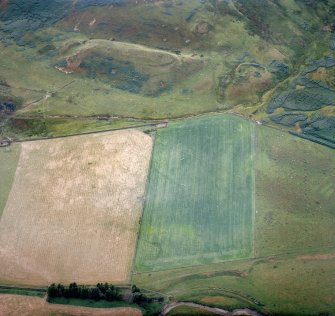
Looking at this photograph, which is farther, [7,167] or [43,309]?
[7,167]

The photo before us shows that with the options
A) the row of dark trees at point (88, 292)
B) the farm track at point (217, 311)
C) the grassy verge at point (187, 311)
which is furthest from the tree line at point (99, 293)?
the grassy verge at point (187, 311)

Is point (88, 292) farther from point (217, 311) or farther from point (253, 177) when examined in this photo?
point (253, 177)

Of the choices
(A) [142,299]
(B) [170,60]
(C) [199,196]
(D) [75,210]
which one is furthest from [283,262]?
(B) [170,60]

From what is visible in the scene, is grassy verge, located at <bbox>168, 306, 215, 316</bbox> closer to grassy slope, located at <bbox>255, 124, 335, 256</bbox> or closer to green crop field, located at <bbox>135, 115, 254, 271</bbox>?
green crop field, located at <bbox>135, 115, 254, 271</bbox>

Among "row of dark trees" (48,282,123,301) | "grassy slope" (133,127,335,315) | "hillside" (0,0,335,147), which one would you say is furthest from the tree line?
"hillside" (0,0,335,147)

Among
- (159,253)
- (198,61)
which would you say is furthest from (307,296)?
(198,61)

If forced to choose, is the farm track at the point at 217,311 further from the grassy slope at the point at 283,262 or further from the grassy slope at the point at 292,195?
the grassy slope at the point at 292,195

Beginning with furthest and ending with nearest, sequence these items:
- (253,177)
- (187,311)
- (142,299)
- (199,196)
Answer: (253,177) < (199,196) < (142,299) < (187,311)
